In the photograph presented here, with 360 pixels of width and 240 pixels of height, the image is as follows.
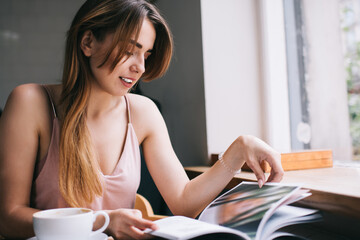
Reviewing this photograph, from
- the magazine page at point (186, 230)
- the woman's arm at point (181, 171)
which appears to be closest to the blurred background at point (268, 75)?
the woman's arm at point (181, 171)

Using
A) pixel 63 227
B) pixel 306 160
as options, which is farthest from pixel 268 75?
pixel 63 227

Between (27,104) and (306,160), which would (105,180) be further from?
(306,160)

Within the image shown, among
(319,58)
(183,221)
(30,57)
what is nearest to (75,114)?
(183,221)

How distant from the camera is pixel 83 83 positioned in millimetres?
1012

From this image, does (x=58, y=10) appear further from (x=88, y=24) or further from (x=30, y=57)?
(x=88, y=24)

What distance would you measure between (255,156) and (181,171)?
311 millimetres

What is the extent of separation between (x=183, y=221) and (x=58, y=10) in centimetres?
229

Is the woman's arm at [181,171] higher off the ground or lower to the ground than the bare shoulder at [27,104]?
lower

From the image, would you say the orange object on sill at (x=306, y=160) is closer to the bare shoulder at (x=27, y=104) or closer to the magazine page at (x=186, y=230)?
the magazine page at (x=186, y=230)

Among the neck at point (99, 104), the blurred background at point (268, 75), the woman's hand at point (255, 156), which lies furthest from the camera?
the blurred background at point (268, 75)

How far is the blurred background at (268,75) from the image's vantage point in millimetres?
1393

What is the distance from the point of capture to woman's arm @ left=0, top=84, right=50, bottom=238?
33.1 inches

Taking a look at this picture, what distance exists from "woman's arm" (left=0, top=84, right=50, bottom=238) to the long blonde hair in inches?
3.0

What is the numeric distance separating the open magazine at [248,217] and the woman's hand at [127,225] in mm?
16
